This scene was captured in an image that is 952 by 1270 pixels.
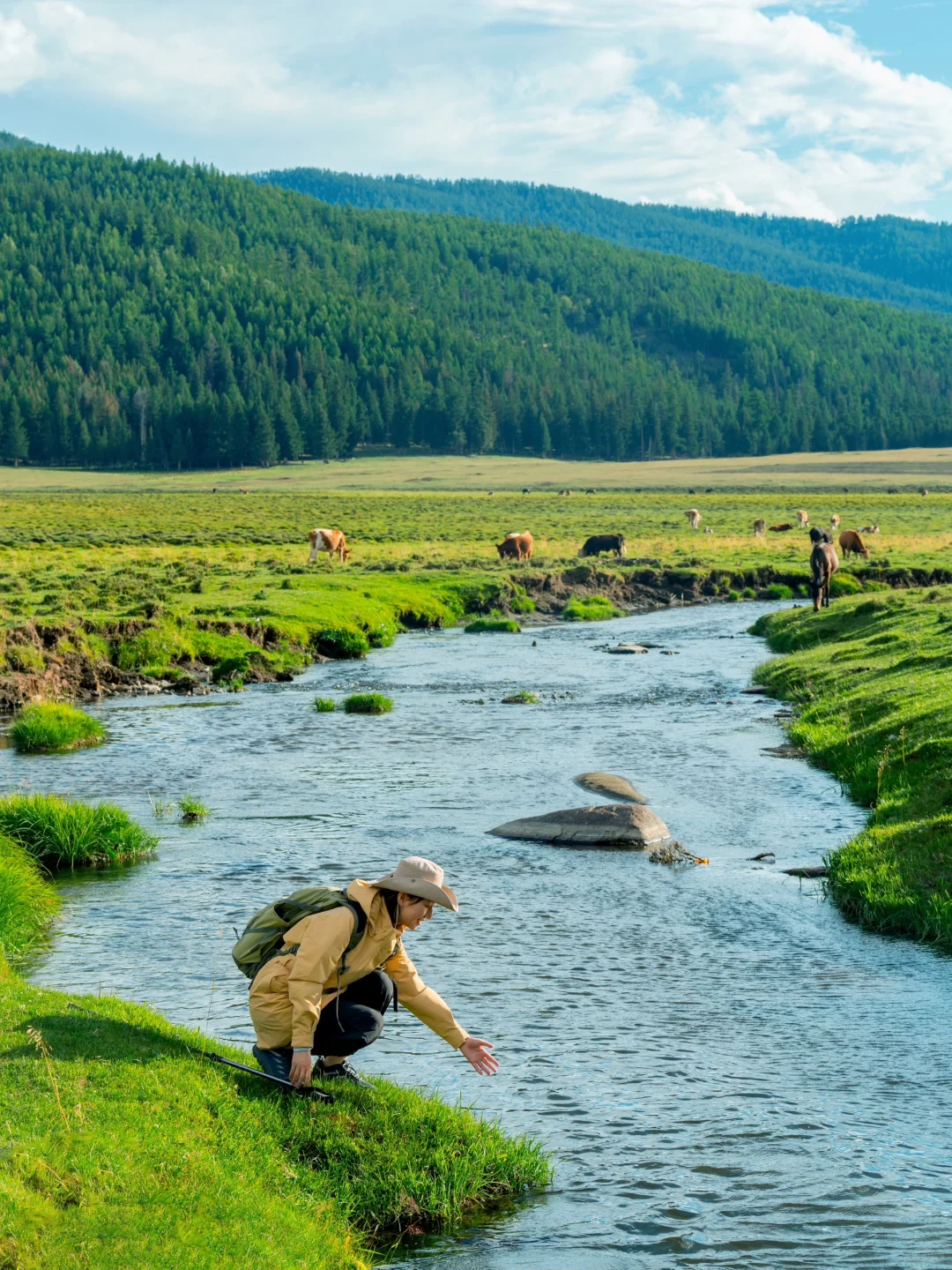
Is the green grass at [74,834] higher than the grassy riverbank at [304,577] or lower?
lower

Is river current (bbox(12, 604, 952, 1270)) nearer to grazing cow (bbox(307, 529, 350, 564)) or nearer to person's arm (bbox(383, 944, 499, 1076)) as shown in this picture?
person's arm (bbox(383, 944, 499, 1076))

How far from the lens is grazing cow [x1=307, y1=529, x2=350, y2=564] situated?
195ft

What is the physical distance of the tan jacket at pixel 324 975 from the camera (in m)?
8.32

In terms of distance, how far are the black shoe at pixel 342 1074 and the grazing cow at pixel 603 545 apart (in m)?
58.0

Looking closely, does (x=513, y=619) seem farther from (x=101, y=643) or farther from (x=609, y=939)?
(x=609, y=939)

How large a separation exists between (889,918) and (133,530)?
236 ft

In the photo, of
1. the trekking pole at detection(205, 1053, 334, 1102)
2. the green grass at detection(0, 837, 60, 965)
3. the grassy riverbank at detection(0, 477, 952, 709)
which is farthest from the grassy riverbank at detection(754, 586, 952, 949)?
the grassy riverbank at detection(0, 477, 952, 709)

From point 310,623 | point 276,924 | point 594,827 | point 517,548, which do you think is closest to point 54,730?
point 594,827

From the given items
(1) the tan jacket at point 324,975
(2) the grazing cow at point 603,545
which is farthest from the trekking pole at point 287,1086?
(2) the grazing cow at point 603,545

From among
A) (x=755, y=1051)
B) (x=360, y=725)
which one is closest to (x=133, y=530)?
(x=360, y=725)

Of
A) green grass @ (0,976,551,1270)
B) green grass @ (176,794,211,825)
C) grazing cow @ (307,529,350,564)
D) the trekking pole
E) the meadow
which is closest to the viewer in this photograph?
green grass @ (0,976,551,1270)

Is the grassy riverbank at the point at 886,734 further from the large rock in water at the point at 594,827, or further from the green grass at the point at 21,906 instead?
the green grass at the point at 21,906

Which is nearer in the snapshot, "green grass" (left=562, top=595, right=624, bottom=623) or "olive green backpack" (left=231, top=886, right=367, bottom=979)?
"olive green backpack" (left=231, top=886, right=367, bottom=979)

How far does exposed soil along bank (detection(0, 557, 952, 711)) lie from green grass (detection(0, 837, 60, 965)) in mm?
14347
